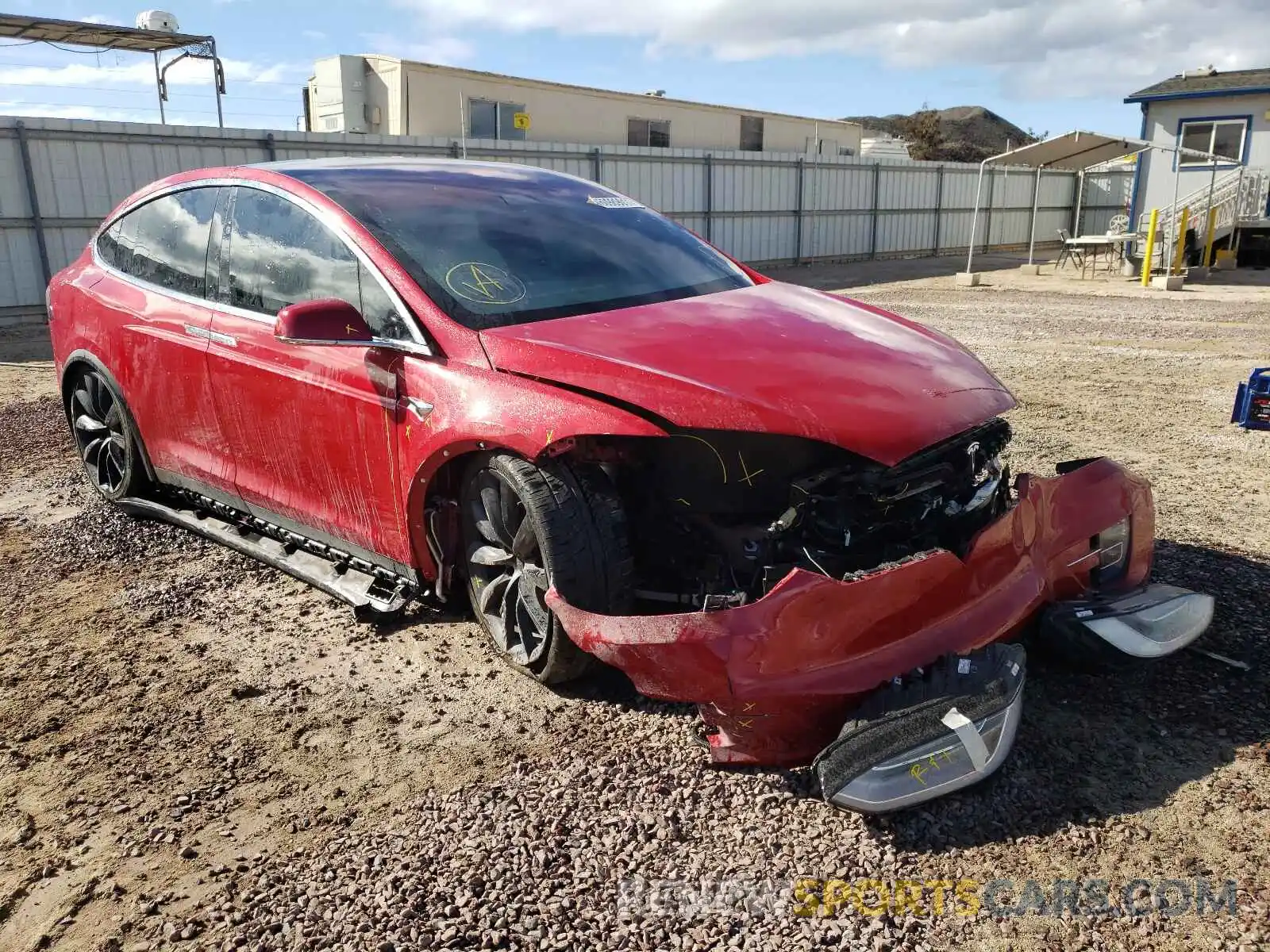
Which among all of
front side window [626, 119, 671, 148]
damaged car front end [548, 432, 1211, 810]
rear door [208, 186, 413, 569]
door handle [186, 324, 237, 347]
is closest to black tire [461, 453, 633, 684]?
damaged car front end [548, 432, 1211, 810]

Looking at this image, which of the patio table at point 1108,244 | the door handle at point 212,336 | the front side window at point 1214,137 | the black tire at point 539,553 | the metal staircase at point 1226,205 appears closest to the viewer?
the black tire at point 539,553

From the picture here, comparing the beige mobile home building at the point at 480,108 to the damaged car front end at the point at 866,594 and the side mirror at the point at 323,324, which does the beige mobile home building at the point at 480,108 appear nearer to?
the side mirror at the point at 323,324

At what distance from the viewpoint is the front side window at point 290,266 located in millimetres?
3383

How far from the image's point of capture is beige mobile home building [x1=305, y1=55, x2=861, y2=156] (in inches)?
763

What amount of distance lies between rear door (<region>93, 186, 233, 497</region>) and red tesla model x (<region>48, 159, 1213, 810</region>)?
3 centimetres

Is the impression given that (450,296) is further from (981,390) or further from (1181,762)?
(1181,762)

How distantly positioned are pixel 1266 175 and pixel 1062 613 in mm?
27079

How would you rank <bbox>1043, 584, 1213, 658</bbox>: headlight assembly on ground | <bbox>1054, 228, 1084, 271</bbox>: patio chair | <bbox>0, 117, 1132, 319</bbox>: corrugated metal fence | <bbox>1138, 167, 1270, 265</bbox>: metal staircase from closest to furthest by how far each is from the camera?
<bbox>1043, 584, 1213, 658</bbox>: headlight assembly on ground → <bbox>0, 117, 1132, 319</bbox>: corrugated metal fence → <bbox>1138, 167, 1270, 265</bbox>: metal staircase → <bbox>1054, 228, 1084, 271</bbox>: patio chair

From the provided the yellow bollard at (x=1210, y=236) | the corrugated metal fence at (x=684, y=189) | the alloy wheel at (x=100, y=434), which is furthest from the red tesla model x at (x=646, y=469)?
the yellow bollard at (x=1210, y=236)

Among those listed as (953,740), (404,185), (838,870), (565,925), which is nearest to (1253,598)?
(953,740)

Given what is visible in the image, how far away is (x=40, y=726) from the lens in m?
3.14

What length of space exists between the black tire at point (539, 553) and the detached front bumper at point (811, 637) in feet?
0.47

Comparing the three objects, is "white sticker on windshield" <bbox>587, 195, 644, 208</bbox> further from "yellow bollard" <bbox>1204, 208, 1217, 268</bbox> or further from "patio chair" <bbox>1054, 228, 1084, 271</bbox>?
"yellow bollard" <bbox>1204, 208, 1217, 268</bbox>

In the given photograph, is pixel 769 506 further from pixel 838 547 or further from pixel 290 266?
pixel 290 266
